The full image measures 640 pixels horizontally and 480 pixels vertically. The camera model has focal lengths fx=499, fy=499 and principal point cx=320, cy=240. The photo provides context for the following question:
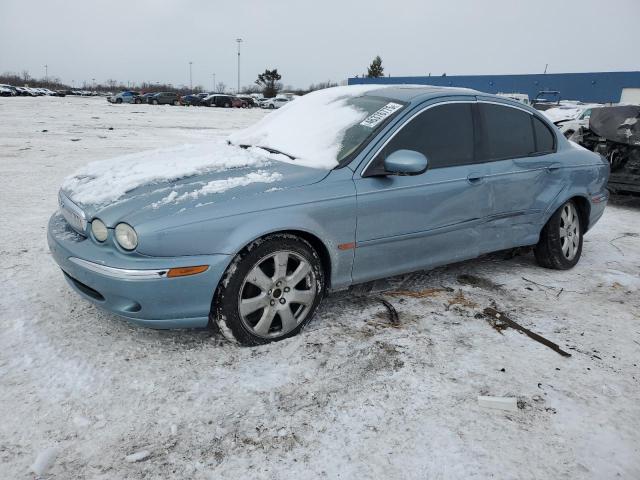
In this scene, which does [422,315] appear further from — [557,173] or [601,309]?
[557,173]

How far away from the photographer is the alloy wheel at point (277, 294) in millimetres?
2818

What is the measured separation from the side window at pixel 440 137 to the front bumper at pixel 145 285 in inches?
50.4

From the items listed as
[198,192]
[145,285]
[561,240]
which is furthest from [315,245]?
[561,240]

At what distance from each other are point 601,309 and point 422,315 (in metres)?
1.40

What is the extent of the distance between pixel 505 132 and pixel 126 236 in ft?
9.59

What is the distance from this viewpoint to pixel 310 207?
288 centimetres

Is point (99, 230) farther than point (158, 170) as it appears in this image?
No

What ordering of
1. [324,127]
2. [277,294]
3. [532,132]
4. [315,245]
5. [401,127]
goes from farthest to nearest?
[532,132] → [324,127] → [401,127] → [315,245] → [277,294]

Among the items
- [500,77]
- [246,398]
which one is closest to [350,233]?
[246,398]

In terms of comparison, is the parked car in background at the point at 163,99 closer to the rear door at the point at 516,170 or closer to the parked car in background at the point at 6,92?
the parked car in background at the point at 6,92

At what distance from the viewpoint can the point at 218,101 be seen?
41438mm

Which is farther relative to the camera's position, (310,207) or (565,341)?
(565,341)

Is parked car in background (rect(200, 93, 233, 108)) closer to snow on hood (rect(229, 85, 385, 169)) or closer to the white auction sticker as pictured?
snow on hood (rect(229, 85, 385, 169))

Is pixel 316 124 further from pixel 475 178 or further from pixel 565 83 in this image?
pixel 565 83
